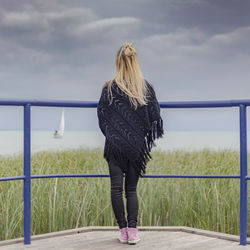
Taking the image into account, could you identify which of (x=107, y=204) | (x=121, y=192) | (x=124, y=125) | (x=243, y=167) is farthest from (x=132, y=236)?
(x=107, y=204)

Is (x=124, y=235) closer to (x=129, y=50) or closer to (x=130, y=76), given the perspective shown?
(x=130, y=76)

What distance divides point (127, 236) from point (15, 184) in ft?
7.63

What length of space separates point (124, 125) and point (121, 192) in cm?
44

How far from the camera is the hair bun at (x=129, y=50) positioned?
2.71 metres

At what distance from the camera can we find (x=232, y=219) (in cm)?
435

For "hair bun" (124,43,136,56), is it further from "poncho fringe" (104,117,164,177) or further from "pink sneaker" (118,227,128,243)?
"pink sneaker" (118,227,128,243)

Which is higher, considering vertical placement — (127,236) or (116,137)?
(116,137)

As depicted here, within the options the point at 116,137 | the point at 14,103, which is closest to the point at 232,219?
the point at 116,137

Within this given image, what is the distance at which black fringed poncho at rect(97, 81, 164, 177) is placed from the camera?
2.73 meters

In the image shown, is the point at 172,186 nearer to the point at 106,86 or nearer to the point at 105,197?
the point at 105,197

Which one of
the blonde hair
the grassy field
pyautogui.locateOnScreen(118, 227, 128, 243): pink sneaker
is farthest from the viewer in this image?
the grassy field

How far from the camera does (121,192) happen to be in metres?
2.80

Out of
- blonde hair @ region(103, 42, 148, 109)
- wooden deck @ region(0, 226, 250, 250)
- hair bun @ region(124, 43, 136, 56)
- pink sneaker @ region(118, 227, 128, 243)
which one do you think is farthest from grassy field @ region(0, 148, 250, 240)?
hair bun @ region(124, 43, 136, 56)

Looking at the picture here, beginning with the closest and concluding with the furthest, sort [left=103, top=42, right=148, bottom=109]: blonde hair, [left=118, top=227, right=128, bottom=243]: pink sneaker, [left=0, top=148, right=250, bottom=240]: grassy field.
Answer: [left=103, top=42, right=148, bottom=109]: blonde hair → [left=118, top=227, right=128, bottom=243]: pink sneaker → [left=0, top=148, right=250, bottom=240]: grassy field
